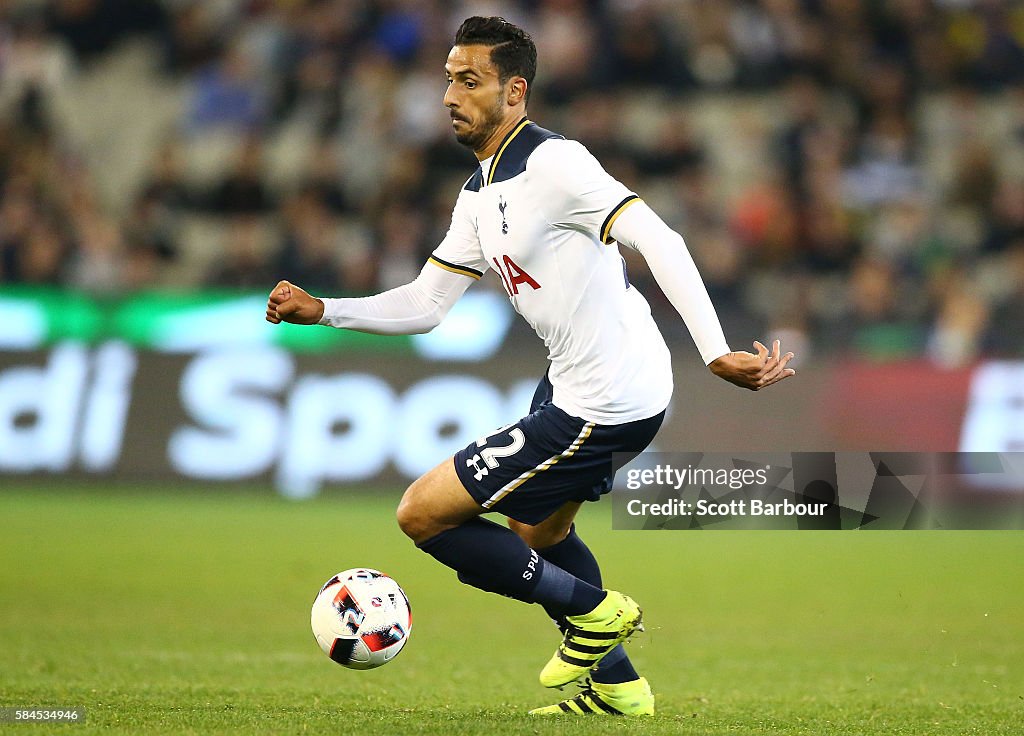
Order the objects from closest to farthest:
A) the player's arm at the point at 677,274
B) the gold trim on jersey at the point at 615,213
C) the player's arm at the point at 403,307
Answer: the player's arm at the point at 677,274, the gold trim on jersey at the point at 615,213, the player's arm at the point at 403,307

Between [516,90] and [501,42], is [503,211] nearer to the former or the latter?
[516,90]

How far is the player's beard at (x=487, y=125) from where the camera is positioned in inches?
200

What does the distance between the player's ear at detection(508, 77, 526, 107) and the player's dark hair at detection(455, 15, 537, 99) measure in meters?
0.02

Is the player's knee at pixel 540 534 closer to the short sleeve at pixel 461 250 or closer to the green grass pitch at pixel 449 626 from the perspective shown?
the green grass pitch at pixel 449 626

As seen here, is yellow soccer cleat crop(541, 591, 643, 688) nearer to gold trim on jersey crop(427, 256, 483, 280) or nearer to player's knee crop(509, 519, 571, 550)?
player's knee crop(509, 519, 571, 550)

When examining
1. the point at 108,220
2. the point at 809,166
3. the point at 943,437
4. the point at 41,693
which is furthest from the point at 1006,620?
the point at 108,220

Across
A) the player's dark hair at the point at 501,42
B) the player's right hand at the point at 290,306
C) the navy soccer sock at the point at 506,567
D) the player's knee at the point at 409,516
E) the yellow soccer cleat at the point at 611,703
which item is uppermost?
the player's dark hair at the point at 501,42

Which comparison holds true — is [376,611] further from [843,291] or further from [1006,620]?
[843,291]

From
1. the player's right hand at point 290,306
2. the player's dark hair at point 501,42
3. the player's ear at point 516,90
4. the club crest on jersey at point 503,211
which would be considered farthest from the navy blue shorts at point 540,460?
the player's dark hair at point 501,42

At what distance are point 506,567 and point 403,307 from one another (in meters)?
1.07

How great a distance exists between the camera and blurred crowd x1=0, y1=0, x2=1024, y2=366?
539 inches

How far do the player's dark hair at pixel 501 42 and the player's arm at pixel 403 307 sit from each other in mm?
816

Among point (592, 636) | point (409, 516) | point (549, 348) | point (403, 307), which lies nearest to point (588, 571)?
point (592, 636)

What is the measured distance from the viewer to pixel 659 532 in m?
11.3
